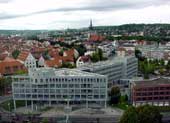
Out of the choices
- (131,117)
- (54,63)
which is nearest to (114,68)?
(54,63)

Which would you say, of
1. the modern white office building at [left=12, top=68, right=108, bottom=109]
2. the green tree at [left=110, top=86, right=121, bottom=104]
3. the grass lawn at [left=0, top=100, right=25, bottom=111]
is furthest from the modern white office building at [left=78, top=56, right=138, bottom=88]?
the grass lawn at [left=0, top=100, right=25, bottom=111]

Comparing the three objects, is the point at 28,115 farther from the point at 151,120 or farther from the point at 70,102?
the point at 151,120

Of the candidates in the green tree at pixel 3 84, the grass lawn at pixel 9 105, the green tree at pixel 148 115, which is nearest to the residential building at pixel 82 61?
the green tree at pixel 3 84

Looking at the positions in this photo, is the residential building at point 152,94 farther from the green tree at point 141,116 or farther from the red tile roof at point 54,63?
the red tile roof at point 54,63

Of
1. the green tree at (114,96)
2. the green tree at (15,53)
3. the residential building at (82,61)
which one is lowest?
the green tree at (114,96)

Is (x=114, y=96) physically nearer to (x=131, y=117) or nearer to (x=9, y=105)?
(x=9, y=105)

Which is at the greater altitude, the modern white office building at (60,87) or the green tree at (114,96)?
the modern white office building at (60,87)

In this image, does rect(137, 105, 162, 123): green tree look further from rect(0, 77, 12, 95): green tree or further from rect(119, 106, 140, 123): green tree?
rect(0, 77, 12, 95): green tree

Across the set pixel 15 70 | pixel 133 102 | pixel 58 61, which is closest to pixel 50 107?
pixel 133 102
